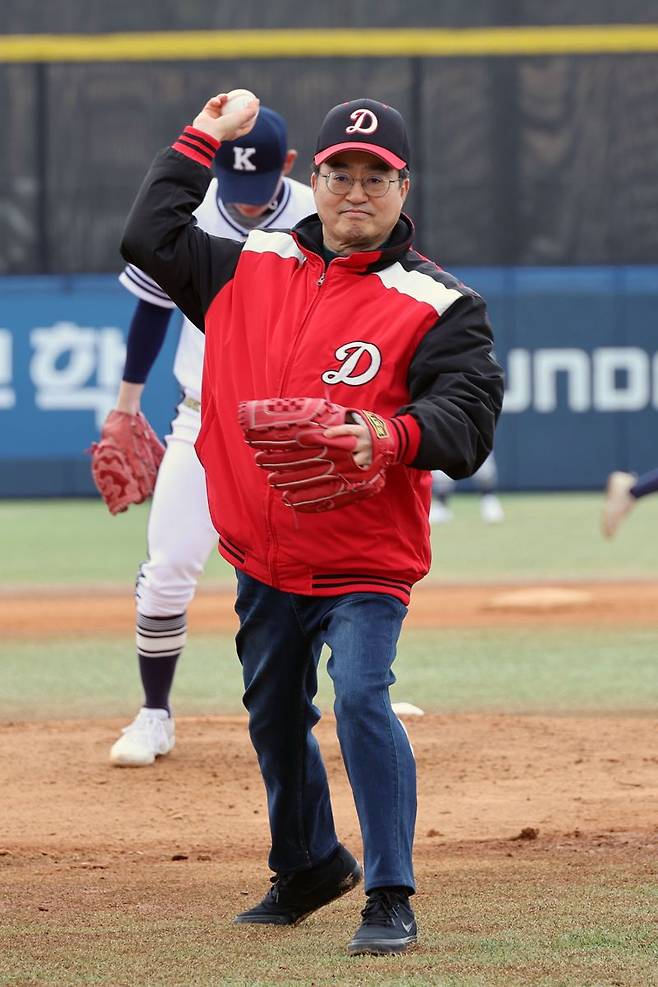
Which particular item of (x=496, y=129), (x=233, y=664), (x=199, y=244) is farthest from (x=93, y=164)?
(x=199, y=244)

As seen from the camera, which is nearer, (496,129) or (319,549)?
(319,549)

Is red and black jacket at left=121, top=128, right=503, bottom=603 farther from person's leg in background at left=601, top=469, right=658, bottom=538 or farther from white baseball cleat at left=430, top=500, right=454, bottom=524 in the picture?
white baseball cleat at left=430, top=500, right=454, bottom=524

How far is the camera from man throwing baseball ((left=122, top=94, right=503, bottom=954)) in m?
2.80

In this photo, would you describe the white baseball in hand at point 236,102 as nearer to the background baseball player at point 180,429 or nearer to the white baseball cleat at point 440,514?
the background baseball player at point 180,429

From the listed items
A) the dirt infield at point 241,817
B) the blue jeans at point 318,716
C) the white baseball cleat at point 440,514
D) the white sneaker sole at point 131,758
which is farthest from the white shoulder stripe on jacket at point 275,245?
the white baseball cleat at point 440,514

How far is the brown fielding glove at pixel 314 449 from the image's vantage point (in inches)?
107

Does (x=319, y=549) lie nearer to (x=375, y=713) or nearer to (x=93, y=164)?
(x=375, y=713)

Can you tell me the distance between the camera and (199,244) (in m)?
3.13

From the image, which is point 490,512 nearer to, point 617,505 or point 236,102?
point 617,505

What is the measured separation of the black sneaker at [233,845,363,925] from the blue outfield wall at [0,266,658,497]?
33.7ft

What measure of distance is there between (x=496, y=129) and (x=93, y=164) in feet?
12.0

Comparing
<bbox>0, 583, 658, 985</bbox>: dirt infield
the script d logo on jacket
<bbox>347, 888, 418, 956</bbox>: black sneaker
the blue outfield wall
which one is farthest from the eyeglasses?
the blue outfield wall

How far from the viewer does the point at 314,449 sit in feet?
8.93

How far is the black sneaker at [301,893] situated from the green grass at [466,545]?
644cm
